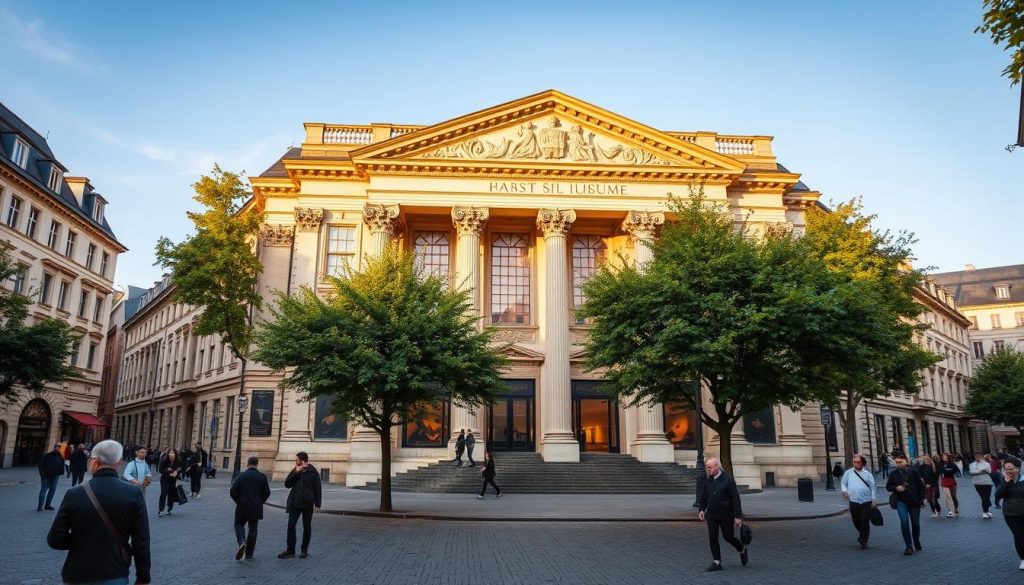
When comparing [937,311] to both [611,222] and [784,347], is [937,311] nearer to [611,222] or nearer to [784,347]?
[611,222]

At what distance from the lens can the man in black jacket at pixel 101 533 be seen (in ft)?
15.3

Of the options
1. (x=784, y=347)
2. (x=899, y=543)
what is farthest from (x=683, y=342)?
(x=899, y=543)

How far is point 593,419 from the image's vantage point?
31.2 m

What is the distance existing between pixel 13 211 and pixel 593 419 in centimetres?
3388

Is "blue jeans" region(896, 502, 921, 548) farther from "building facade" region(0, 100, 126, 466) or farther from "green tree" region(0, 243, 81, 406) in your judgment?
"building facade" region(0, 100, 126, 466)

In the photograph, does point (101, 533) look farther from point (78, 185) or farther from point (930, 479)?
point (78, 185)

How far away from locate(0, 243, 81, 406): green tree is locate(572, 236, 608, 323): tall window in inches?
891

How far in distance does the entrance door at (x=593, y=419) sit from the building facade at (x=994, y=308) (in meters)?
63.5

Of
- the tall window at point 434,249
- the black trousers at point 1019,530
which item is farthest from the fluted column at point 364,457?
the black trousers at point 1019,530

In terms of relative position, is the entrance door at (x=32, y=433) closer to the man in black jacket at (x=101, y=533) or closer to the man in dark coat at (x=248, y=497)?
the man in dark coat at (x=248, y=497)

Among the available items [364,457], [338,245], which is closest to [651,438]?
[364,457]

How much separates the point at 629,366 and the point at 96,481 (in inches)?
577


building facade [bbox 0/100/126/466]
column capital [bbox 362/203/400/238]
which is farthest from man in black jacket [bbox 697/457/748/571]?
building facade [bbox 0/100/126/466]

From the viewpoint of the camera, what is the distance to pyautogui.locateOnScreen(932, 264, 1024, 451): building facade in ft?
246
